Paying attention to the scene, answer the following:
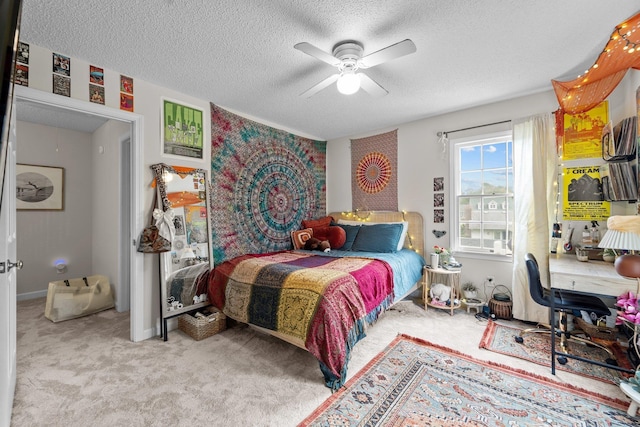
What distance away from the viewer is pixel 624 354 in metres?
2.33

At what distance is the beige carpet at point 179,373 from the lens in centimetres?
175

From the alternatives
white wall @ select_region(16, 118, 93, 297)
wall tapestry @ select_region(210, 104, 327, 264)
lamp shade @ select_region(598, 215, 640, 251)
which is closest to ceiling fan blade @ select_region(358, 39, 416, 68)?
lamp shade @ select_region(598, 215, 640, 251)

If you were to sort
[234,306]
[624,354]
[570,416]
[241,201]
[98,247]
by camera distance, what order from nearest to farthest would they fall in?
[570,416], [624,354], [234,306], [241,201], [98,247]

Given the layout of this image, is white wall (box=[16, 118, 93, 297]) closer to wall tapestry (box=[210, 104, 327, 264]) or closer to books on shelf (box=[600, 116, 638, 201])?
wall tapestry (box=[210, 104, 327, 264])

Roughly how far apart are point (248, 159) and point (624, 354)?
411 centimetres

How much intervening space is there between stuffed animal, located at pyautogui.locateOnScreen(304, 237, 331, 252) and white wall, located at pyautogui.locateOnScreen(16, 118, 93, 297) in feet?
11.1

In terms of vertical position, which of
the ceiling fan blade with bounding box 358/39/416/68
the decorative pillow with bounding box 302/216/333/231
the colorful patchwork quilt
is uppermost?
the ceiling fan blade with bounding box 358/39/416/68

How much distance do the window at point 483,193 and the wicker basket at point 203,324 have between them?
294 centimetres

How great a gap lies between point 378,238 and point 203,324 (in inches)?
88.2

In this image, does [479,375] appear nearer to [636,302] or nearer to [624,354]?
[636,302]

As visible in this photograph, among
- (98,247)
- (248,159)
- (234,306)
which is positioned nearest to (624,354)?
(234,306)

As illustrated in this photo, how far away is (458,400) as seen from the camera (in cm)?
186

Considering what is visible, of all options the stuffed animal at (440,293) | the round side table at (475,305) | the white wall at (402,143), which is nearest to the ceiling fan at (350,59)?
the white wall at (402,143)

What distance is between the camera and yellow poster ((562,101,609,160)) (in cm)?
272
